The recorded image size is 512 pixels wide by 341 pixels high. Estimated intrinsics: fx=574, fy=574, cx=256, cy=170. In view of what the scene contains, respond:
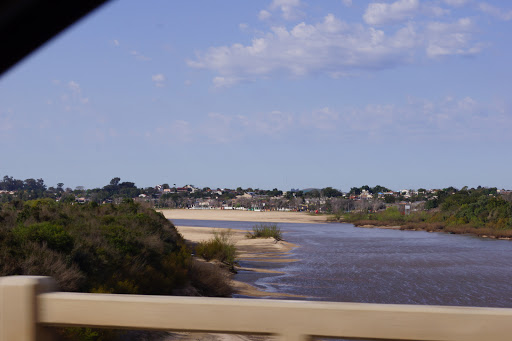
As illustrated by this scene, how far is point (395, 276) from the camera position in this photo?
35125 millimetres

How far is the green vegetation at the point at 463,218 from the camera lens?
3104 inches

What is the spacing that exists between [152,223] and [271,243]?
1192 inches

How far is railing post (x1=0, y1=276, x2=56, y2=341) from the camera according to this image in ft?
9.64

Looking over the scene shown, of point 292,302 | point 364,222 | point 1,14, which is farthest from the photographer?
point 364,222

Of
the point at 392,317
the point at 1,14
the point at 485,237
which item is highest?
the point at 1,14

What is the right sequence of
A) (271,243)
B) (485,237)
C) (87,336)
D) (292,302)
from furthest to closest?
(485,237), (271,243), (87,336), (292,302)

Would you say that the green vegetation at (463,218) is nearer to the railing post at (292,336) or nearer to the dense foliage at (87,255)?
the dense foliage at (87,255)

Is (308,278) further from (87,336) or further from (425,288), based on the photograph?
(87,336)

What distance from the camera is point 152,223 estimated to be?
25.1 m

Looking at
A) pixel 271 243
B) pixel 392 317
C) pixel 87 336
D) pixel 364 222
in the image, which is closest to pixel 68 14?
pixel 392 317

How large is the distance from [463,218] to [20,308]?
90.9 meters

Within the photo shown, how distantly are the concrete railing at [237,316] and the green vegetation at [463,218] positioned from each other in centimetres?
7722

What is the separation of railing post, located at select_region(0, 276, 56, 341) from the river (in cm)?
2196

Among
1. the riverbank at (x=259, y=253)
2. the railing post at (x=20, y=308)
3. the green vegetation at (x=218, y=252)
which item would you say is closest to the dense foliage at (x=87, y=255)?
the riverbank at (x=259, y=253)
